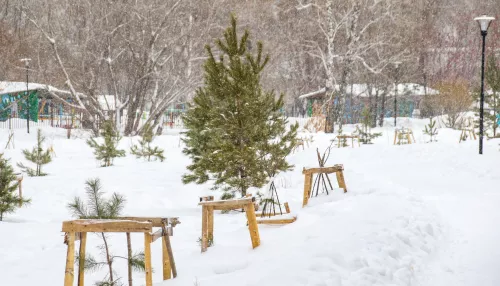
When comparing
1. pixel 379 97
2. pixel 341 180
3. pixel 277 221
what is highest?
pixel 379 97

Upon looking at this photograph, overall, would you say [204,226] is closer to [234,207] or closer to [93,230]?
[234,207]

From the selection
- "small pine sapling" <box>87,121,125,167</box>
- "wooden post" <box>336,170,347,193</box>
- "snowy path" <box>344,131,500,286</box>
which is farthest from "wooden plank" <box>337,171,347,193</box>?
Answer: "small pine sapling" <box>87,121,125,167</box>

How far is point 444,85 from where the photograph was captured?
38062 mm

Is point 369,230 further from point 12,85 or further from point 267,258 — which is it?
point 12,85

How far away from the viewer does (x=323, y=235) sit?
6520mm

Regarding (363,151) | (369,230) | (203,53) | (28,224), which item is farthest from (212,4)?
(369,230)

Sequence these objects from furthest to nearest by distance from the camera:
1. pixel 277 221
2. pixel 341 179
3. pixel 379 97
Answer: pixel 379 97
pixel 341 179
pixel 277 221

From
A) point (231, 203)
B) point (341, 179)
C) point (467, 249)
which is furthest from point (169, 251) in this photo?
point (341, 179)

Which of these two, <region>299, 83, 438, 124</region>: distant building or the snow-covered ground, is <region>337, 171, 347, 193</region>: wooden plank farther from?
<region>299, 83, 438, 124</region>: distant building

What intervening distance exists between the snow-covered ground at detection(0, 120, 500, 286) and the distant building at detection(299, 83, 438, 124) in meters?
27.4

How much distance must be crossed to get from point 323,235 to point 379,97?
39.6 meters

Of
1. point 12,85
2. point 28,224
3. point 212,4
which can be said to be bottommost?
point 28,224

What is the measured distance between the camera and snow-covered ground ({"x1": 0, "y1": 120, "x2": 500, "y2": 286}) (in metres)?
5.66

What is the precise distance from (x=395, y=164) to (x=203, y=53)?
20058 millimetres
